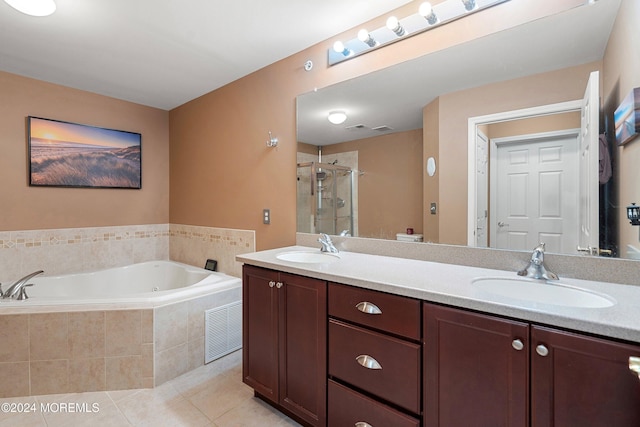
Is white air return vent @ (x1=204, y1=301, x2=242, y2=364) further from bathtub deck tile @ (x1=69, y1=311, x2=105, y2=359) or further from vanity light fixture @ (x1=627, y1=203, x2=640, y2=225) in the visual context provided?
vanity light fixture @ (x1=627, y1=203, x2=640, y2=225)

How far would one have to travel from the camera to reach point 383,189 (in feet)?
6.33

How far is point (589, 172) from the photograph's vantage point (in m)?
1.29

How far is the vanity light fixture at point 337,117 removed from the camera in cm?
209

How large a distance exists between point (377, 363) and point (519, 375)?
51cm

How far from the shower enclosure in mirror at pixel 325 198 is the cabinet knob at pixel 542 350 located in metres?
1.23

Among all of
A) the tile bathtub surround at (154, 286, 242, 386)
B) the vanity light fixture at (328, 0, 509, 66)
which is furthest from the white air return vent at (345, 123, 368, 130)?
the tile bathtub surround at (154, 286, 242, 386)

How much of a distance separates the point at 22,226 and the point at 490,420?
3613 millimetres

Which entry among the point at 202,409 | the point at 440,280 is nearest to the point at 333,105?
the point at 440,280

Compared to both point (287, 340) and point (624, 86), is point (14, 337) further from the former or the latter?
point (624, 86)

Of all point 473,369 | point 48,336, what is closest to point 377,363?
point 473,369

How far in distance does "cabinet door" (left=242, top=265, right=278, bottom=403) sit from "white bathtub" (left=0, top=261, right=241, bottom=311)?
67 centimetres

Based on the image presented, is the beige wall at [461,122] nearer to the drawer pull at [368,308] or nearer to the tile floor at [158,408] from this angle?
the drawer pull at [368,308]

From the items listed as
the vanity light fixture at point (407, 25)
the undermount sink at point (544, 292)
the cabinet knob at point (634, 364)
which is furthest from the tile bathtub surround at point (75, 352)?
the cabinet knob at point (634, 364)

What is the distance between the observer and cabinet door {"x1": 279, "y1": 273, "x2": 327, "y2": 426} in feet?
4.75
